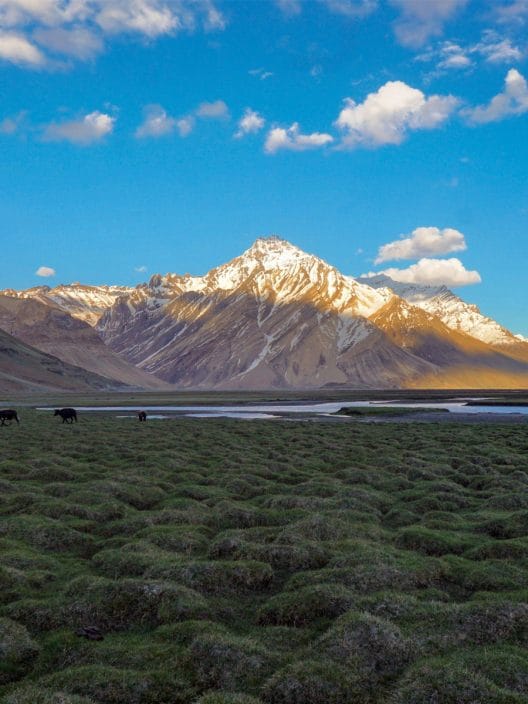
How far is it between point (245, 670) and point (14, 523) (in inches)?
427

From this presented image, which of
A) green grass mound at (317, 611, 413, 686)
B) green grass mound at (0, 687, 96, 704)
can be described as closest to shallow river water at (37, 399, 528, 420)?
green grass mound at (317, 611, 413, 686)

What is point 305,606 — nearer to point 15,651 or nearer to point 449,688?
point 449,688

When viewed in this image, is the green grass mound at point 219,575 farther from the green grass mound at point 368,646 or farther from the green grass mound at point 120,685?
the green grass mound at point 120,685

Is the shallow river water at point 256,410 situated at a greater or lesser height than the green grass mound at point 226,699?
lesser

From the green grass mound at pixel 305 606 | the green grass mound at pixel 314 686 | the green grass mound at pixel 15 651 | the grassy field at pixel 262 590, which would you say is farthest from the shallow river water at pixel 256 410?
the green grass mound at pixel 314 686

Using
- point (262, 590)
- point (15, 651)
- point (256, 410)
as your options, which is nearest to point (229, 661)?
point (15, 651)

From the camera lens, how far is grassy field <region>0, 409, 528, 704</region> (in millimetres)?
9227

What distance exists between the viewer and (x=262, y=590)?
45.3 feet

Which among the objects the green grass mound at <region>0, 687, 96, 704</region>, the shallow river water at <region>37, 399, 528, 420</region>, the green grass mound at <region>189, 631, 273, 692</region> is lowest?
the shallow river water at <region>37, 399, 528, 420</region>

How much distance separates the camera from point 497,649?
32.9ft

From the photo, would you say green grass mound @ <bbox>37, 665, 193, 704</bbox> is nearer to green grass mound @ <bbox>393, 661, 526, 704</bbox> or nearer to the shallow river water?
green grass mound @ <bbox>393, 661, 526, 704</bbox>

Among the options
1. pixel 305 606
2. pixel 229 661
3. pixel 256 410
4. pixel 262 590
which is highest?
pixel 305 606

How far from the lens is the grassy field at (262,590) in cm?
923

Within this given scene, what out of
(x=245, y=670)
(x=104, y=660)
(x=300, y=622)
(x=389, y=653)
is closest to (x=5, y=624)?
(x=104, y=660)
